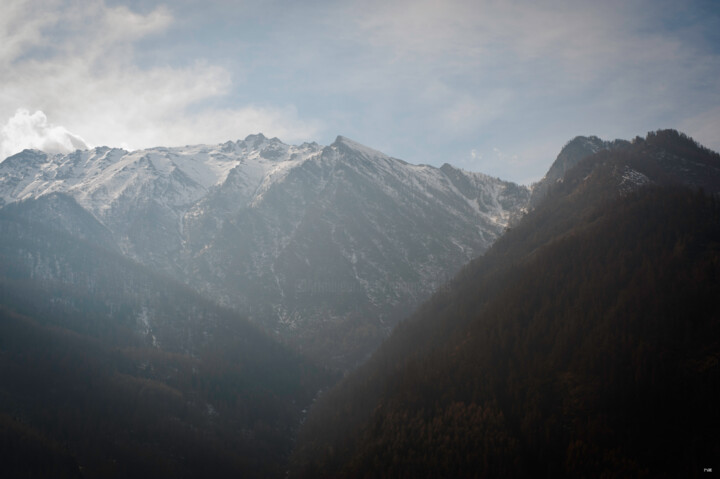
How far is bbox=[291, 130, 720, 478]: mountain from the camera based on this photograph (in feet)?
338

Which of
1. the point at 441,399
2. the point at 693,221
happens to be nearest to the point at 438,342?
the point at 441,399

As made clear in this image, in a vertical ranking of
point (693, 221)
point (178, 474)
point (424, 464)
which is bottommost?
point (178, 474)

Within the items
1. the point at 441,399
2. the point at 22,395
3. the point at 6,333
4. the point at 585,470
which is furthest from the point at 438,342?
the point at 6,333

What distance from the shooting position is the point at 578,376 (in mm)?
121625

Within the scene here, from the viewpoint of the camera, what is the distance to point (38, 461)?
12988 cm

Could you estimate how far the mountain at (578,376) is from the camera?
338 ft

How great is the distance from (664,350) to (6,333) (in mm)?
255227

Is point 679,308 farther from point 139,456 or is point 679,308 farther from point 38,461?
point 38,461

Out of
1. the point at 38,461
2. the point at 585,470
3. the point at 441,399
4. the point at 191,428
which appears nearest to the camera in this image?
the point at 585,470

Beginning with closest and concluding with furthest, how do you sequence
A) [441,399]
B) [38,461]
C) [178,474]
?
1. [38,461]
2. [441,399]
3. [178,474]

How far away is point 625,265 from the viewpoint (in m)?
146

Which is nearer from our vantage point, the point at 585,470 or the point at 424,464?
the point at 585,470

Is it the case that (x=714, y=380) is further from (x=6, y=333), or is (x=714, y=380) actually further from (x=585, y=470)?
(x=6, y=333)

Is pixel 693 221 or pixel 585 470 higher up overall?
pixel 693 221
